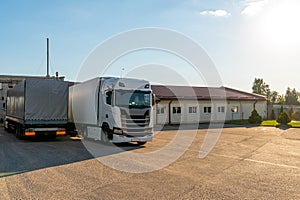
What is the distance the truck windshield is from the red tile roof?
625 inches

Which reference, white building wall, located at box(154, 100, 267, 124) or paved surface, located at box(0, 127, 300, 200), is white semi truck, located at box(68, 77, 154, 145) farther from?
white building wall, located at box(154, 100, 267, 124)

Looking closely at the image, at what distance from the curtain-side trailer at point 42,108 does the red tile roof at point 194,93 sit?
49.9 feet

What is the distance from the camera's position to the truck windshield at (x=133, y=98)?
13867 millimetres

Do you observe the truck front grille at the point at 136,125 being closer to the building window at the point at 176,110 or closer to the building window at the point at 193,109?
the building window at the point at 176,110

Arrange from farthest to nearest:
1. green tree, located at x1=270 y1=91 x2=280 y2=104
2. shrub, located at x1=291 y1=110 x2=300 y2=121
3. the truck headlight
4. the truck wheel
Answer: green tree, located at x1=270 y1=91 x2=280 y2=104 < shrub, located at x1=291 y1=110 x2=300 y2=121 < the truck wheel < the truck headlight

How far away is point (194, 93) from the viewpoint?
116ft

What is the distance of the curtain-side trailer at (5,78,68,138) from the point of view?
1554cm

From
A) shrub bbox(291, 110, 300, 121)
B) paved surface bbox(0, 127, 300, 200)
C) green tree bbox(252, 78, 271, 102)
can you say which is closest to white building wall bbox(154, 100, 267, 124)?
shrub bbox(291, 110, 300, 121)

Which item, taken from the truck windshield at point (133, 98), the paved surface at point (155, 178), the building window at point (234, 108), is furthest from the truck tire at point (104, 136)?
the building window at point (234, 108)

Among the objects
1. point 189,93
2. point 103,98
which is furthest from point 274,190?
point 189,93

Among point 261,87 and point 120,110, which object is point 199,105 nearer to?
point 120,110

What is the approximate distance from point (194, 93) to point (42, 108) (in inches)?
888

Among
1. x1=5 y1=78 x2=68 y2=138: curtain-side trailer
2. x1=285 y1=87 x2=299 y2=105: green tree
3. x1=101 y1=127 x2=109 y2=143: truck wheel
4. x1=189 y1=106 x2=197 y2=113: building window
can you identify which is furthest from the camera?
x1=285 y1=87 x2=299 y2=105: green tree

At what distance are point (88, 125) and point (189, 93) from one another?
68.1 feet
